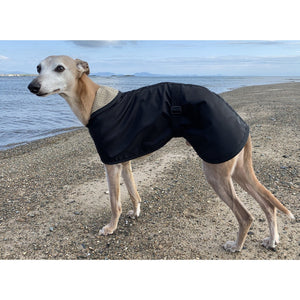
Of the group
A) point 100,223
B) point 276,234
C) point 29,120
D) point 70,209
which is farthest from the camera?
point 29,120

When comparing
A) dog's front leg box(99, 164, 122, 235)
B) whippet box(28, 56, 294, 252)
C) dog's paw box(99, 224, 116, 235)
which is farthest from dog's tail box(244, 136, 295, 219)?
dog's paw box(99, 224, 116, 235)

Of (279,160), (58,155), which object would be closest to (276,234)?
(279,160)

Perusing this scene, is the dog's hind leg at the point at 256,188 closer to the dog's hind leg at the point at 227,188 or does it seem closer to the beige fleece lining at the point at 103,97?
the dog's hind leg at the point at 227,188

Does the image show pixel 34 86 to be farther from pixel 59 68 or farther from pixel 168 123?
pixel 168 123

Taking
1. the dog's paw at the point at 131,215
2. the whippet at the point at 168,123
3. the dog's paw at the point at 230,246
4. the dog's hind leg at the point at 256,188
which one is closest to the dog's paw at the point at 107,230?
the dog's paw at the point at 131,215

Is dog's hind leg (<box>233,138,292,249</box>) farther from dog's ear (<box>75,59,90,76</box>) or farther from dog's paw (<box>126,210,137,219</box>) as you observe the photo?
dog's ear (<box>75,59,90,76</box>)

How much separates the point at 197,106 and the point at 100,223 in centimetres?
214

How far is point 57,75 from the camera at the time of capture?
2.63 m

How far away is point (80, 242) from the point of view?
318 cm

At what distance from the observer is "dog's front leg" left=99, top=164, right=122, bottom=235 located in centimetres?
304

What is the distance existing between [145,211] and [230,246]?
1.33 meters

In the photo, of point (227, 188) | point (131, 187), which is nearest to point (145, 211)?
point (131, 187)

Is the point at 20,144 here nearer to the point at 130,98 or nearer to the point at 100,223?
the point at 100,223

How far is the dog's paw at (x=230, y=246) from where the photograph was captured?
293cm
